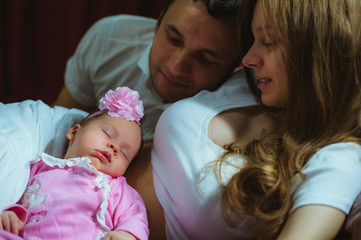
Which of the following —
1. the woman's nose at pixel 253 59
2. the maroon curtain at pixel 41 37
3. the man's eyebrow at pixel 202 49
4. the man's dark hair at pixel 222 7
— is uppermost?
the man's dark hair at pixel 222 7

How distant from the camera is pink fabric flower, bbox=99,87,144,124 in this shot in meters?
1.19

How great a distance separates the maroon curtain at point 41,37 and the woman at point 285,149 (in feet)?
4.29

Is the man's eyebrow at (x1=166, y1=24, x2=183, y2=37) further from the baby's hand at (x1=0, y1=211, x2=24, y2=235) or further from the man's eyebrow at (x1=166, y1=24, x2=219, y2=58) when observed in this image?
the baby's hand at (x1=0, y1=211, x2=24, y2=235)

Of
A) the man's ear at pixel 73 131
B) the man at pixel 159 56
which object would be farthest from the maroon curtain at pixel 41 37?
the man's ear at pixel 73 131

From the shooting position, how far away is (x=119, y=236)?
971 millimetres

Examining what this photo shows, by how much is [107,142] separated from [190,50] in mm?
460

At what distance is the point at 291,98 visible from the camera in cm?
104

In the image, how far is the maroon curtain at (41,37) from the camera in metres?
2.18

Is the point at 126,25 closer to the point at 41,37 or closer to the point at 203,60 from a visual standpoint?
the point at 203,60

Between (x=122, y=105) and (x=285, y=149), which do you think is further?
(x=122, y=105)

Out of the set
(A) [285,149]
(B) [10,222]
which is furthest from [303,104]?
(B) [10,222]

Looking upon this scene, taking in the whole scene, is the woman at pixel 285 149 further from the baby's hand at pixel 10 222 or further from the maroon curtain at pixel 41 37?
the maroon curtain at pixel 41 37

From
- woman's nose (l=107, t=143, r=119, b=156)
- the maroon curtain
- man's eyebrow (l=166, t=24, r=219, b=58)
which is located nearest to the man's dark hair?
man's eyebrow (l=166, t=24, r=219, b=58)

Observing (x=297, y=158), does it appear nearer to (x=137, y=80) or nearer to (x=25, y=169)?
(x=25, y=169)
